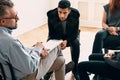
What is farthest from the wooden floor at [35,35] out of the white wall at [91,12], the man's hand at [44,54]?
the man's hand at [44,54]

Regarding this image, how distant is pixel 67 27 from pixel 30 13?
2.00 metres

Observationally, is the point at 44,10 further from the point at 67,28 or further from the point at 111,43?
the point at 111,43

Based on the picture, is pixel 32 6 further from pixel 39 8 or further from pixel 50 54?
pixel 50 54

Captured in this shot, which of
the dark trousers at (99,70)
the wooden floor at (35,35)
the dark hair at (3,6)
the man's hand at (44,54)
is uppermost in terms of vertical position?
the dark hair at (3,6)

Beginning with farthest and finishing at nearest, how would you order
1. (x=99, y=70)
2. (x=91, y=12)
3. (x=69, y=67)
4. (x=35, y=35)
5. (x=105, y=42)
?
(x=91, y=12), (x=35, y=35), (x=105, y=42), (x=69, y=67), (x=99, y=70)

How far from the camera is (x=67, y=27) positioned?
8.60ft

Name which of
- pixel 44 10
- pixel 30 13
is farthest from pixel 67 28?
pixel 44 10

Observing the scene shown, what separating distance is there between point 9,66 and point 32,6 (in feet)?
9.97

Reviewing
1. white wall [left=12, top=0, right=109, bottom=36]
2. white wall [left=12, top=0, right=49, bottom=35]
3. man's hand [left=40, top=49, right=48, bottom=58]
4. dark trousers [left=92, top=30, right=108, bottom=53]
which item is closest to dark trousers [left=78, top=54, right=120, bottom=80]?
man's hand [left=40, top=49, right=48, bottom=58]

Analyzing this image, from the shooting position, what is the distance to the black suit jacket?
2617 millimetres

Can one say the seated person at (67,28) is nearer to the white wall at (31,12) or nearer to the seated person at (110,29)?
A: the seated person at (110,29)

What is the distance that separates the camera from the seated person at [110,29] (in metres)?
2.64

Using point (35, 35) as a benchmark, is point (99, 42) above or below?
above

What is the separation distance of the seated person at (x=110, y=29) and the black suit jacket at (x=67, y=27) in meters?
0.28
